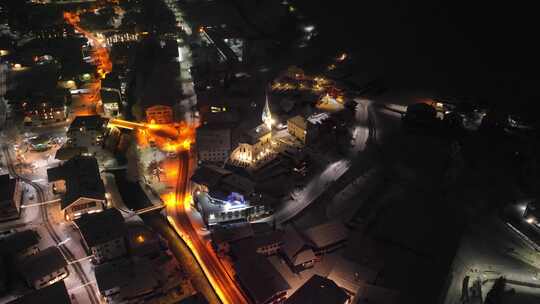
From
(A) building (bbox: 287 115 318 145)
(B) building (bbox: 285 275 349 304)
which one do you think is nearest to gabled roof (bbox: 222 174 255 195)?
(A) building (bbox: 287 115 318 145)

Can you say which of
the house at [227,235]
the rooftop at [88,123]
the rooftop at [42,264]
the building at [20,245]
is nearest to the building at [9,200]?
the building at [20,245]

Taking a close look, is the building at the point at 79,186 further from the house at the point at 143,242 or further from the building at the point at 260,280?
the building at the point at 260,280

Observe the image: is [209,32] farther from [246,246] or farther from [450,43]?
[246,246]

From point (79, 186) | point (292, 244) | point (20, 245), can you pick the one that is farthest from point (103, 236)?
point (292, 244)

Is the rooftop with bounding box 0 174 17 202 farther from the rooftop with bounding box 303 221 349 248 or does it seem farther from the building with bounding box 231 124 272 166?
the rooftop with bounding box 303 221 349 248

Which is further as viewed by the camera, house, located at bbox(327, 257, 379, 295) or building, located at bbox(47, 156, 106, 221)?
building, located at bbox(47, 156, 106, 221)
